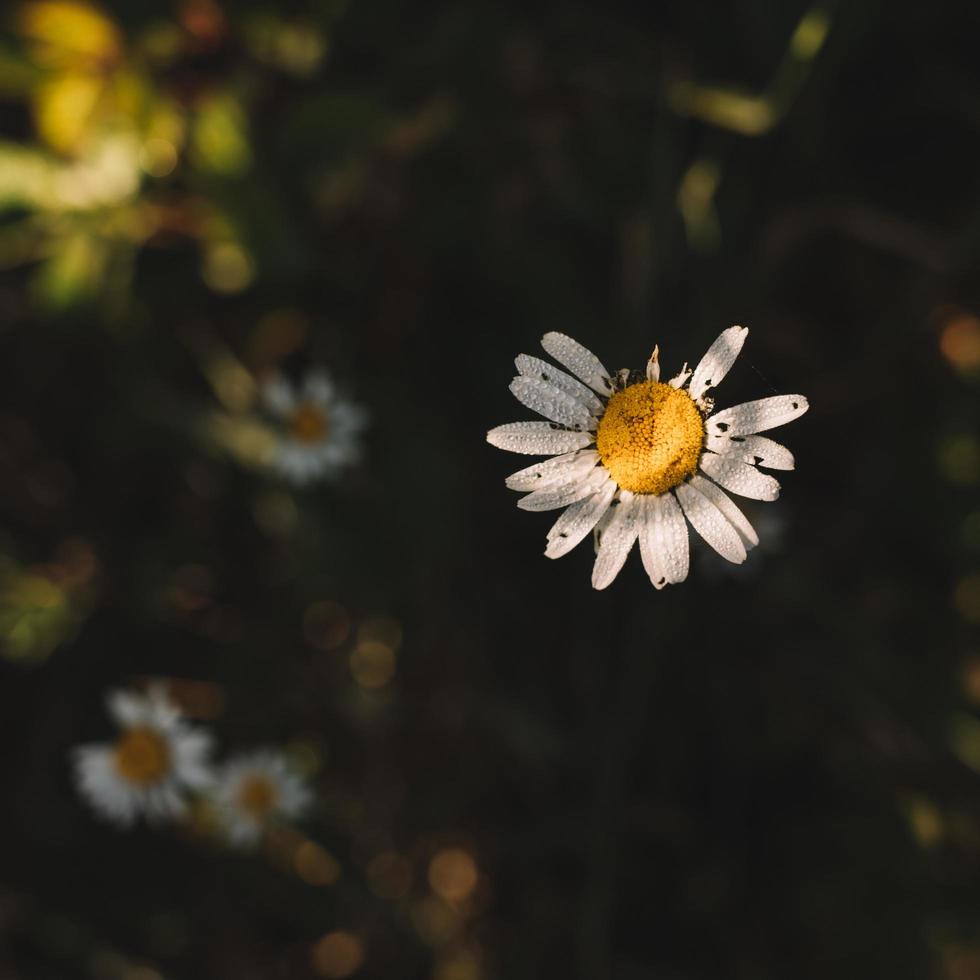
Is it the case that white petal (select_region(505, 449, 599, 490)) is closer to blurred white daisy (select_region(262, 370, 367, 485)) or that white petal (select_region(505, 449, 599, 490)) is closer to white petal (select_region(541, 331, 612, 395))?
white petal (select_region(541, 331, 612, 395))

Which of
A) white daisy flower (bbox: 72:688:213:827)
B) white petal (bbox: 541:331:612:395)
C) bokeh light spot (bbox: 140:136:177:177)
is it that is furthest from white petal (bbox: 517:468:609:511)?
bokeh light spot (bbox: 140:136:177:177)

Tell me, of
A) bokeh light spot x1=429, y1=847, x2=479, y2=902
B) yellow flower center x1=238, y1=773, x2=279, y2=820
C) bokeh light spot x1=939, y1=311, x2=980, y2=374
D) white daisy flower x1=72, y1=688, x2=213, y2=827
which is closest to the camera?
white daisy flower x1=72, y1=688, x2=213, y2=827

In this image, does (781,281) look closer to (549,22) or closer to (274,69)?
(549,22)

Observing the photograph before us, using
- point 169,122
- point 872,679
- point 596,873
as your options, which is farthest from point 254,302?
point 872,679

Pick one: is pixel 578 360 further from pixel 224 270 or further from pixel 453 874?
pixel 453 874

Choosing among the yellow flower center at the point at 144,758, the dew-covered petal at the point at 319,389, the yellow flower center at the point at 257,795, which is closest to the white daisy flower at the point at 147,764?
the yellow flower center at the point at 144,758

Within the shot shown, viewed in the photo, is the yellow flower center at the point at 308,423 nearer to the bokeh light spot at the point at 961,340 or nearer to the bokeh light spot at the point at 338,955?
the bokeh light spot at the point at 338,955
